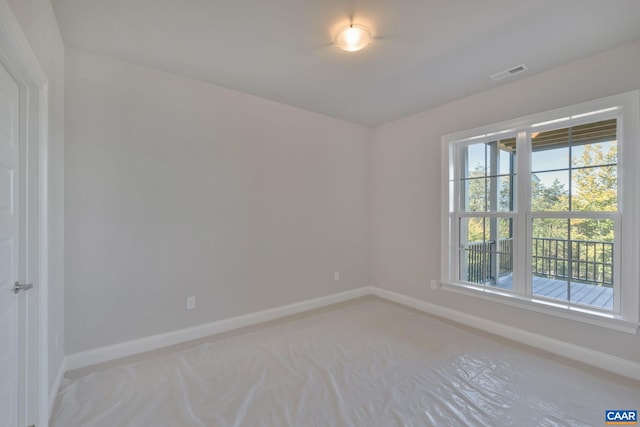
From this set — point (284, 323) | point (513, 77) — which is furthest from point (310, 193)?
point (513, 77)

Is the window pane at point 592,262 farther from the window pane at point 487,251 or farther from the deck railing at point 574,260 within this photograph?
the window pane at point 487,251

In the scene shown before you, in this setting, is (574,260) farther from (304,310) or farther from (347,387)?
(304,310)

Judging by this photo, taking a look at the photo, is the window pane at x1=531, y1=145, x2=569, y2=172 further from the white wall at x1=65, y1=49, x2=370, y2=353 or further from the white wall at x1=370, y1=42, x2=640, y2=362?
the white wall at x1=65, y1=49, x2=370, y2=353

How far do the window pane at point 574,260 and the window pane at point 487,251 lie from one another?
0.85 feet

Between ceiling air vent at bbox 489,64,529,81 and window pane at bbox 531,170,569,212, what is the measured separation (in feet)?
3.30

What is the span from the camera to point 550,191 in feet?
9.04

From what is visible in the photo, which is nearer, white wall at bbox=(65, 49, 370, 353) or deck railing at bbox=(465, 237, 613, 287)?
white wall at bbox=(65, 49, 370, 353)

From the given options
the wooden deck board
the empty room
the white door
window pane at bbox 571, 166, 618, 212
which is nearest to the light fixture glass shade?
the empty room

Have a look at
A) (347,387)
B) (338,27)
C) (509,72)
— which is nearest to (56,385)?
(347,387)

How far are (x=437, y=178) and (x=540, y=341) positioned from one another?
200 cm

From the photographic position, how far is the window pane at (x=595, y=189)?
2406mm

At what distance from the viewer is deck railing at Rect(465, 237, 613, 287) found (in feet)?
8.12

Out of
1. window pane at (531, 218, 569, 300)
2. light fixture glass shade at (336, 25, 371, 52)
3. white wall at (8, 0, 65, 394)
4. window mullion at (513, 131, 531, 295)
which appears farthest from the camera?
window mullion at (513, 131, 531, 295)

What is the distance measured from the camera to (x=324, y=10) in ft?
6.09
